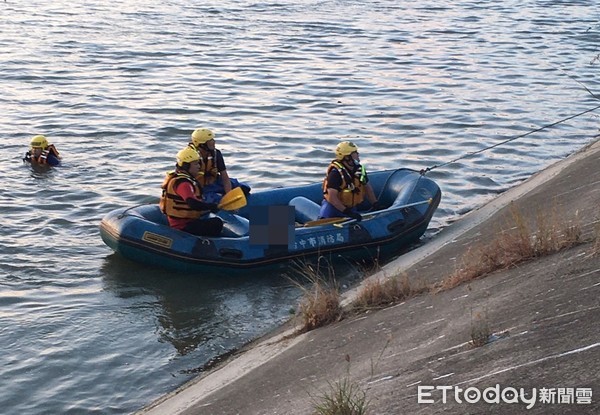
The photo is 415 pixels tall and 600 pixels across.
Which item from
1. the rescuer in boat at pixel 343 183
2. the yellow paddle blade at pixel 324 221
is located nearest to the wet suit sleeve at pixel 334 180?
the rescuer in boat at pixel 343 183

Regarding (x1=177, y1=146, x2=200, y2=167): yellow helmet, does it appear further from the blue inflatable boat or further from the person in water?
the person in water

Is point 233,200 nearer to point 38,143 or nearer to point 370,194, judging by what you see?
point 370,194

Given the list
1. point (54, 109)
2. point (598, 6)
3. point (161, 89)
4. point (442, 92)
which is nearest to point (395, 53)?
point (442, 92)

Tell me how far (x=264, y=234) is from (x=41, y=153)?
5340mm

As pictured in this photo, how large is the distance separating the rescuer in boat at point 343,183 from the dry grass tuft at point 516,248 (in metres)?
3.32

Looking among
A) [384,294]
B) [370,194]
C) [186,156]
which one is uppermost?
[186,156]

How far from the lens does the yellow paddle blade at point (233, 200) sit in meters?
11.5

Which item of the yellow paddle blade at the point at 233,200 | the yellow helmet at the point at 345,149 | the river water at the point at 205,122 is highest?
the yellow helmet at the point at 345,149

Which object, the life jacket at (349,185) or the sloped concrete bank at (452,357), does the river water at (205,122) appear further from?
the life jacket at (349,185)

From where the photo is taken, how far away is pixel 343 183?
1191cm

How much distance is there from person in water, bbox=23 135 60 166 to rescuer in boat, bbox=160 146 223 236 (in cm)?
A: 446

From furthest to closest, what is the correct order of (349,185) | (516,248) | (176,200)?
(349,185) → (176,200) → (516,248)
